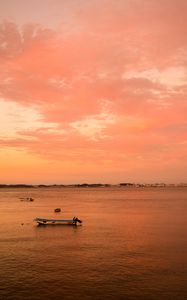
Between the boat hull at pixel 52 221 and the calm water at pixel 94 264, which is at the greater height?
the boat hull at pixel 52 221

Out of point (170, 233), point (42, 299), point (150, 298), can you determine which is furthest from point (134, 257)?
point (170, 233)

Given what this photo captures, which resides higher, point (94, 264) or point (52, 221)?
point (52, 221)

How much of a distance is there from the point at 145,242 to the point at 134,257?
11.3 m

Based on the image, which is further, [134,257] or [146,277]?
[134,257]

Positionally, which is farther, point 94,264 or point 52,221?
point 52,221

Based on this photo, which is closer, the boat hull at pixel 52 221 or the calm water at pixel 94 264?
the calm water at pixel 94 264

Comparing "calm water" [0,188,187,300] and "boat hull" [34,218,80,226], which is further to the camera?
"boat hull" [34,218,80,226]

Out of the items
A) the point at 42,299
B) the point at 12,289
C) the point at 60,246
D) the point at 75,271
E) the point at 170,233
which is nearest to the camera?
the point at 42,299

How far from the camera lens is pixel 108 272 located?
124 ft

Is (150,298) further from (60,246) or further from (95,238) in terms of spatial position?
(95,238)

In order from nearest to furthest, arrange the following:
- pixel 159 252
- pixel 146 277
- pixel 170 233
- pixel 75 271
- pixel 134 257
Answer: pixel 146 277 < pixel 75 271 < pixel 134 257 < pixel 159 252 < pixel 170 233

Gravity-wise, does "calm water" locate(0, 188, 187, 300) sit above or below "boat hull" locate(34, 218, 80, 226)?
below

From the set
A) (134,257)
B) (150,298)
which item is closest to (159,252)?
(134,257)

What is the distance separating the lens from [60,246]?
53469 mm
